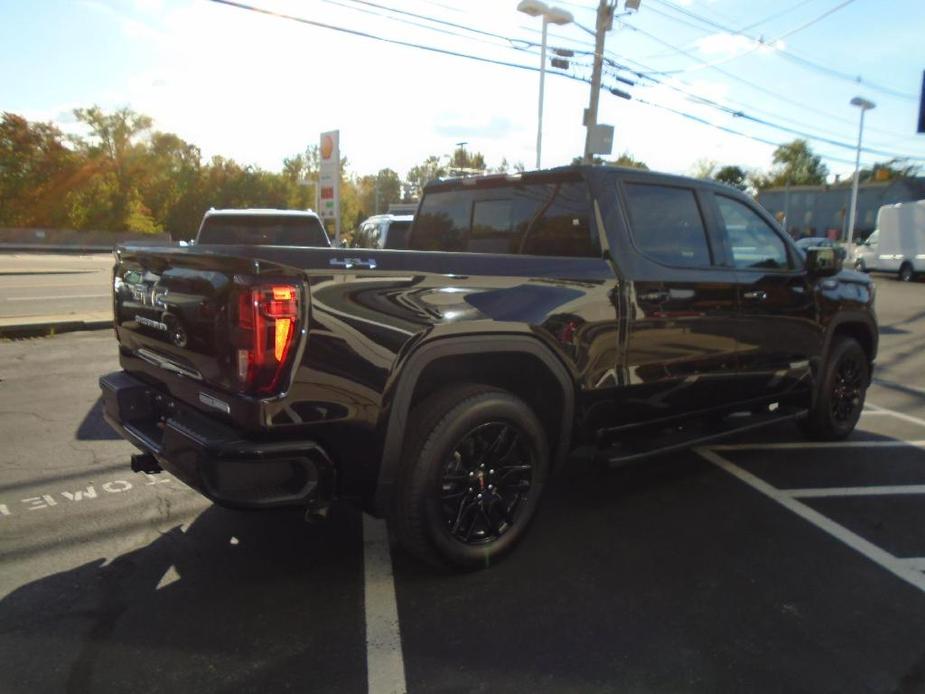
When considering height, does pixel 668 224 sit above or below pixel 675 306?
above

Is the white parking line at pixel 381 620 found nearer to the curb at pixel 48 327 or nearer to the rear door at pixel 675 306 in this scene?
the rear door at pixel 675 306

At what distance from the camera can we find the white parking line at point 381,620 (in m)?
2.49

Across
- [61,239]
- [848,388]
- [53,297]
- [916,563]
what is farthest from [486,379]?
[61,239]

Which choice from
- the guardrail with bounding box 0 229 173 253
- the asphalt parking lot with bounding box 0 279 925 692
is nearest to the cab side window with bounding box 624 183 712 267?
the asphalt parking lot with bounding box 0 279 925 692

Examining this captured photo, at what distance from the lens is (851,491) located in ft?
14.6

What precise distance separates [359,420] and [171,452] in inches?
30.8

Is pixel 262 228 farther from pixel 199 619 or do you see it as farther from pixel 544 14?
pixel 544 14

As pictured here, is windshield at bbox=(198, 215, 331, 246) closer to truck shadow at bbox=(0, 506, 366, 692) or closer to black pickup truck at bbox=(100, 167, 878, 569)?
black pickup truck at bbox=(100, 167, 878, 569)

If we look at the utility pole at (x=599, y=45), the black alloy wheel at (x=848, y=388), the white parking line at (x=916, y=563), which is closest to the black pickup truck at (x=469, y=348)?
the black alloy wheel at (x=848, y=388)

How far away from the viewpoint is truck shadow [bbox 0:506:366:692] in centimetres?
247

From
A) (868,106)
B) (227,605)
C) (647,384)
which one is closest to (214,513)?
(227,605)

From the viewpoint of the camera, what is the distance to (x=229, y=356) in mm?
2588

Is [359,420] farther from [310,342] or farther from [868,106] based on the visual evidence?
[868,106]

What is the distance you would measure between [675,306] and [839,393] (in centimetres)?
250
